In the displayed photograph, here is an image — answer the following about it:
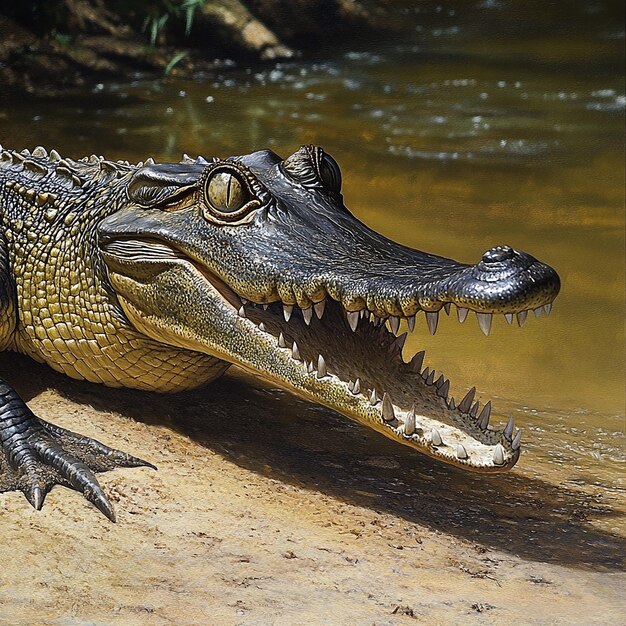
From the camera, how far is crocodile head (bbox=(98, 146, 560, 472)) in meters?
2.97

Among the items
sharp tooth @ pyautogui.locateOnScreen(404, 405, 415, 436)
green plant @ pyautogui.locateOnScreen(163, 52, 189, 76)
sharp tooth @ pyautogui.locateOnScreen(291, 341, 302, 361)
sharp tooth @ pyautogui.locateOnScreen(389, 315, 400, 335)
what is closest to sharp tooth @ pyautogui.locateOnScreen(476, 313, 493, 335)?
sharp tooth @ pyautogui.locateOnScreen(389, 315, 400, 335)

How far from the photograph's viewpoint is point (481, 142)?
950 cm

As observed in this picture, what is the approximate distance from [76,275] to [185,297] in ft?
2.16

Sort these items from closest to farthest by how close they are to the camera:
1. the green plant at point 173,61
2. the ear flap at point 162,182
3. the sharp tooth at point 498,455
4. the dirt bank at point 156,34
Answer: the sharp tooth at point 498,455 → the ear flap at point 162,182 → the dirt bank at point 156,34 → the green plant at point 173,61

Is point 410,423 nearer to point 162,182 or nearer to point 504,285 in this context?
point 504,285

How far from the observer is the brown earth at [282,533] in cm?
271

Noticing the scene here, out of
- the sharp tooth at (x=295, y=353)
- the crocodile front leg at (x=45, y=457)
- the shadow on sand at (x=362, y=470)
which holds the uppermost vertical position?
the sharp tooth at (x=295, y=353)

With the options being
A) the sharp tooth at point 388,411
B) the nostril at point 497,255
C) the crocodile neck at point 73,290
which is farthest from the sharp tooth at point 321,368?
the crocodile neck at point 73,290

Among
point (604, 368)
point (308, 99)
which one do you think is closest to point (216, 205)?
point (604, 368)

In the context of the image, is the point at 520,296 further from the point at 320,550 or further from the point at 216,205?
the point at 216,205

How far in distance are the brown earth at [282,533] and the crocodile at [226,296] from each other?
146 mm

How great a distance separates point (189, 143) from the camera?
29.0ft

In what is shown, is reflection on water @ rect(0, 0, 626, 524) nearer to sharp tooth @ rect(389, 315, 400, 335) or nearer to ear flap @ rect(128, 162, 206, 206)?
sharp tooth @ rect(389, 315, 400, 335)

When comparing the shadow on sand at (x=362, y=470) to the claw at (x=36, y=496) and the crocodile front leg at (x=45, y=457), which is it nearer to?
the crocodile front leg at (x=45, y=457)
